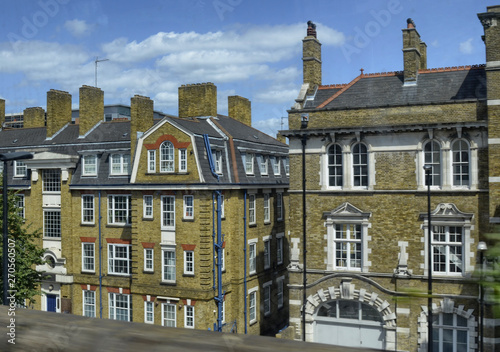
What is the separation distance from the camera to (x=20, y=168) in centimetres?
3566

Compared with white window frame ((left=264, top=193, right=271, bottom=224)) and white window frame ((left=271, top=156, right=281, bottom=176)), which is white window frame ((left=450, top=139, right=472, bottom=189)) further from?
white window frame ((left=271, top=156, right=281, bottom=176))

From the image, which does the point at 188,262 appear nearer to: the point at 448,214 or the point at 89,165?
the point at 89,165

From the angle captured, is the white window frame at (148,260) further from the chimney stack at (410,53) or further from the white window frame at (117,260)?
the chimney stack at (410,53)

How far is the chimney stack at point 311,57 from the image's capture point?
26562 millimetres

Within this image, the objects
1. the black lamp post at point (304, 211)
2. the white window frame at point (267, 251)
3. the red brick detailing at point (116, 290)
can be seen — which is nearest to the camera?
the black lamp post at point (304, 211)

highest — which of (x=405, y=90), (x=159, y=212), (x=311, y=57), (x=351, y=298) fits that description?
(x=311, y=57)

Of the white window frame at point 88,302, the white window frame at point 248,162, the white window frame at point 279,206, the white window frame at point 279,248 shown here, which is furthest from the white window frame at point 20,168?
the white window frame at point 279,248

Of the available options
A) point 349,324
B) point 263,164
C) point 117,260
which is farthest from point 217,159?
point 349,324

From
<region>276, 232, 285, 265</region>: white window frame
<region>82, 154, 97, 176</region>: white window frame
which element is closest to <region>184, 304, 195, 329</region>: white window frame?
<region>276, 232, 285, 265</region>: white window frame

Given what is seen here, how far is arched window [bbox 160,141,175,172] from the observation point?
29016mm

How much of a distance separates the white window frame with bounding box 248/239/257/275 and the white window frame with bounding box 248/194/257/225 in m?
1.09

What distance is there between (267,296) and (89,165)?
1318cm

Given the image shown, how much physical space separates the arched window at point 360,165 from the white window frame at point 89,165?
52.5ft

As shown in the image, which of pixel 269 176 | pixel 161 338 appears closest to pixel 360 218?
pixel 269 176
